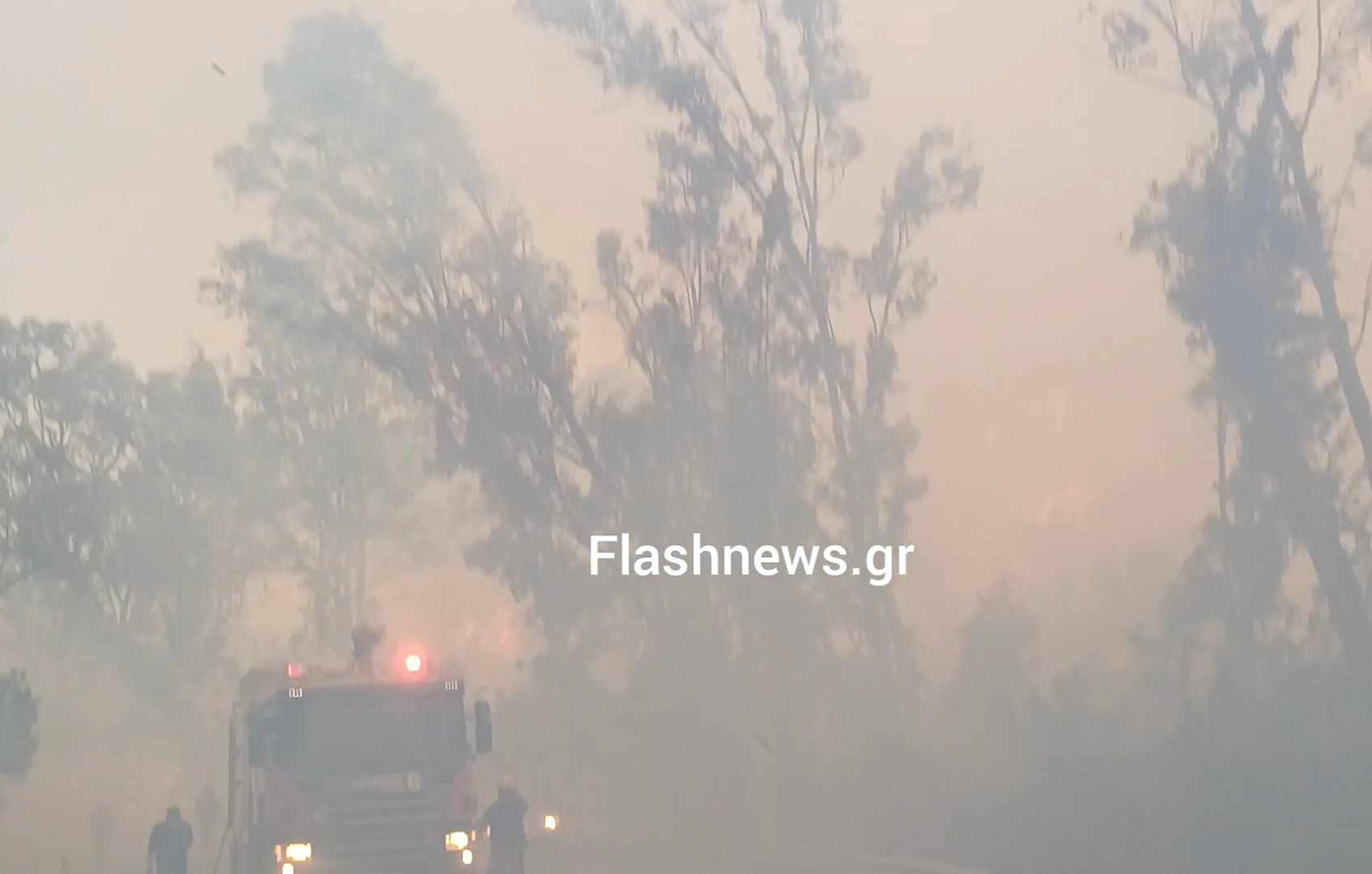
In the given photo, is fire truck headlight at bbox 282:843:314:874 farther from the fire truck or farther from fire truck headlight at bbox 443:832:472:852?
fire truck headlight at bbox 443:832:472:852

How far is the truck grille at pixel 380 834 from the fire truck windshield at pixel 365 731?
0.13 m

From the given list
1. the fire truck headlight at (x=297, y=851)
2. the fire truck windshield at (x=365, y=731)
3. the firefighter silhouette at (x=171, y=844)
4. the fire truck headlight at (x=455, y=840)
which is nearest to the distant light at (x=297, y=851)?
the fire truck headlight at (x=297, y=851)

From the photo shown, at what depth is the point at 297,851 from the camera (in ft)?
19.2

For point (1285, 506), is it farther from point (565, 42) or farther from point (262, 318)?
point (262, 318)

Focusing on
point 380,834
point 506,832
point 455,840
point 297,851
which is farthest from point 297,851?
point 506,832

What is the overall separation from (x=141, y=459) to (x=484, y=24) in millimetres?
2611

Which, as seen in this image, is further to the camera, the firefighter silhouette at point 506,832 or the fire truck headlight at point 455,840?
the firefighter silhouette at point 506,832

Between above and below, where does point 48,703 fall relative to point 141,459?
below

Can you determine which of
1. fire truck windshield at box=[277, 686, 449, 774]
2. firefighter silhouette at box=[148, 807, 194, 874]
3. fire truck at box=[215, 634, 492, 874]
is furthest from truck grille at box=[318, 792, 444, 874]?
firefighter silhouette at box=[148, 807, 194, 874]

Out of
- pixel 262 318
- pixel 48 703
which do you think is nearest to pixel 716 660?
pixel 262 318

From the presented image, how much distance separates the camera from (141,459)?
6516 millimetres

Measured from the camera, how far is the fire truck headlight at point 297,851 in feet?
19.1

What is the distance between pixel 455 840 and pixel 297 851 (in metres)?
0.65

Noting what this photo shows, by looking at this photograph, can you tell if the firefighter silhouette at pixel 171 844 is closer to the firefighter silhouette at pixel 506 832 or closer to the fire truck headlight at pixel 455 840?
the fire truck headlight at pixel 455 840
